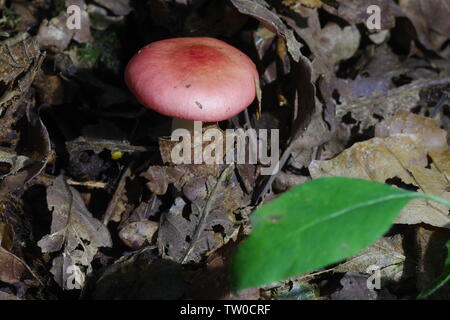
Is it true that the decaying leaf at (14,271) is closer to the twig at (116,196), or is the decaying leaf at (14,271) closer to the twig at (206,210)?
the twig at (116,196)

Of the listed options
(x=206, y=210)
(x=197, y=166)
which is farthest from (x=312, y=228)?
(x=197, y=166)

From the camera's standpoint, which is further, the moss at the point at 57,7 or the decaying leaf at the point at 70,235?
the moss at the point at 57,7

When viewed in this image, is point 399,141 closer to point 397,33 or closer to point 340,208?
point 397,33

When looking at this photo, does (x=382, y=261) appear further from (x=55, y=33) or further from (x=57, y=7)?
(x=57, y=7)

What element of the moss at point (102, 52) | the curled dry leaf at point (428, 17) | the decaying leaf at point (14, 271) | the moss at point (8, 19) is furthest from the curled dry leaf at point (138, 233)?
the curled dry leaf at point (428, 17)

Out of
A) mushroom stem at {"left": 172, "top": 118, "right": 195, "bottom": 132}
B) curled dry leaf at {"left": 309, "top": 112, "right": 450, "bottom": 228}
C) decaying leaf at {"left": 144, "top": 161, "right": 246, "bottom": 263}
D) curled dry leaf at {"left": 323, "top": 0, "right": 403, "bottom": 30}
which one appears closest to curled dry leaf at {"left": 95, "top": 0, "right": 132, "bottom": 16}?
mushroom stem at {"left": 172, "top": 118, "right": 195, "bottom": 132}
